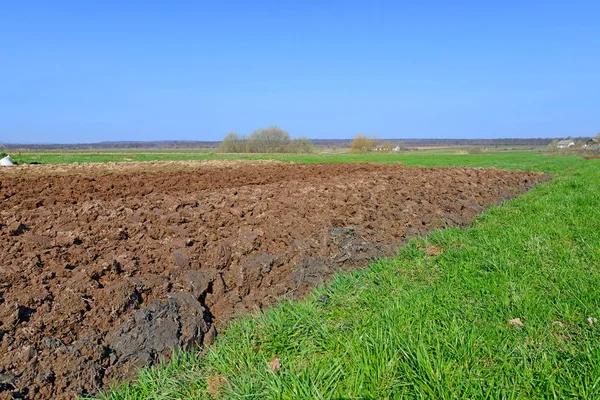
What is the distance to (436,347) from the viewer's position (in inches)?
134

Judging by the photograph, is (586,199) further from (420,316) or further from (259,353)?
(259,353)

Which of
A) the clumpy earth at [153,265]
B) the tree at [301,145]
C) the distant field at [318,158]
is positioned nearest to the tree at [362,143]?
the tree at [301,145]

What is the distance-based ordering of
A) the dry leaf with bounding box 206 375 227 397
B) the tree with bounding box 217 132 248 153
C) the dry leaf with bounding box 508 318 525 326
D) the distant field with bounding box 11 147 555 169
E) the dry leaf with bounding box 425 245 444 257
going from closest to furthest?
the dry leaf with bounding box 206 375 227 397, the dry leaf with bounding box 508 318 525 326, the dry leaf with bounding box 425 245 444 257, the distant field with bounding box 11 147 555 169, the tree with bounding box 217 132 248 153

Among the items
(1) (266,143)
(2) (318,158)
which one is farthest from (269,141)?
(2) (318,158)

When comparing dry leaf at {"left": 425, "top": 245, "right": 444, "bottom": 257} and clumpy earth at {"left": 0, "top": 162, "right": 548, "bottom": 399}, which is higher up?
clumpy earth at {"left": 0, "top": 162, "right": 548, "bottom": 399}

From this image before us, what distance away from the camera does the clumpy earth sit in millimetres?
3514

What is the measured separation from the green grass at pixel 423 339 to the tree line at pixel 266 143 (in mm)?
73519

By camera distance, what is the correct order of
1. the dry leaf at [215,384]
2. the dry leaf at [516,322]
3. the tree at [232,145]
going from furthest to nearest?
the tree at [232,145] → the dry leaf at [516,322] → the dry leaf at [215,384]

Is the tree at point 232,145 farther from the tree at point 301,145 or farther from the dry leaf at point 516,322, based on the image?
the dry leaf at point 516,322

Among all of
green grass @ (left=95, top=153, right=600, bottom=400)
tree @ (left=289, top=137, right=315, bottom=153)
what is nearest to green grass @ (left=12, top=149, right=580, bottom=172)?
green grass @ (left=95, top=153, right=600, bottom=400)

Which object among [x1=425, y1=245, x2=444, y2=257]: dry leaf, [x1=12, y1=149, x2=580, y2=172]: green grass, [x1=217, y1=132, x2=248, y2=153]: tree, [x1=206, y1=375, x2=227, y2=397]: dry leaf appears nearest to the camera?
[x1=206, y1=375, x2=227, y2=397]: dry leaf

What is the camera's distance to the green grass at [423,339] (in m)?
3.07

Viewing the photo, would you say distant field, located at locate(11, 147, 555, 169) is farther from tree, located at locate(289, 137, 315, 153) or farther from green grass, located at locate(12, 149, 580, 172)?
tree, located at locate(289, 137, 315, 153)

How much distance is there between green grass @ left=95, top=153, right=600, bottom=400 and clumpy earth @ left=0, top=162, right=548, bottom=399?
0.97 feet
